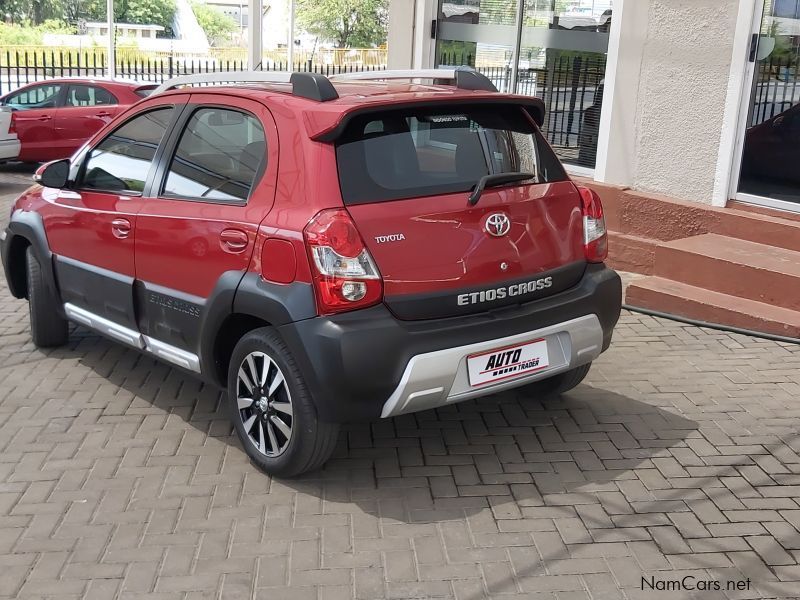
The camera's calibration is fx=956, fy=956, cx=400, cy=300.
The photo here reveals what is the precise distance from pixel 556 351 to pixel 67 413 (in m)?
2.62

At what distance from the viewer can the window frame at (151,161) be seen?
16.0 ft

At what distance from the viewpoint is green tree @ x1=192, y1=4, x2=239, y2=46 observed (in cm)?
8519

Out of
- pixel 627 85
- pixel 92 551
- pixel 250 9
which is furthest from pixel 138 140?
pixel 250 9

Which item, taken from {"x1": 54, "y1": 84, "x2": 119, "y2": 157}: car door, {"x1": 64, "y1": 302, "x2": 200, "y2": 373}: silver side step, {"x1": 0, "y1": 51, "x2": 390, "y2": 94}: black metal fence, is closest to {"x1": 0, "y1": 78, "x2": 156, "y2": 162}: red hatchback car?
{"x1": 54, "y1": 84, "x2": 119, "y2": 157}: car door

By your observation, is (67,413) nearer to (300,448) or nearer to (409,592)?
(300,448)

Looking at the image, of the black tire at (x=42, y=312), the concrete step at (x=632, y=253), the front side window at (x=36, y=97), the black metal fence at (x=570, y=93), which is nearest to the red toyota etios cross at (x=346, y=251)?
the black tire at (x=42, y=312)

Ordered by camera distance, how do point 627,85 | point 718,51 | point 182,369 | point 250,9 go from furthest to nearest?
point 250,9 < point 627,85 < point 718,51 < point 182,369

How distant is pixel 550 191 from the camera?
453cm

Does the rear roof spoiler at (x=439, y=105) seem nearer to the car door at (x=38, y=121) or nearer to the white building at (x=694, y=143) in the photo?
the white building at (x=694, y=143)

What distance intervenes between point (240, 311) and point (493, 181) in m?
1.27

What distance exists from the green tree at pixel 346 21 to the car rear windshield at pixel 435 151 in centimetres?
7983

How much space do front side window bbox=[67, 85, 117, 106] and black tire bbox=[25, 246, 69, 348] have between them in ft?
28.3

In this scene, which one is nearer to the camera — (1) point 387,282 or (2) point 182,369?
(1) point 387,282

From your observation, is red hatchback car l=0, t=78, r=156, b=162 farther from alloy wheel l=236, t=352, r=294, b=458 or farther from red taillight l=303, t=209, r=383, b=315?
red taillight l=303, t=209, r=383, b=315
